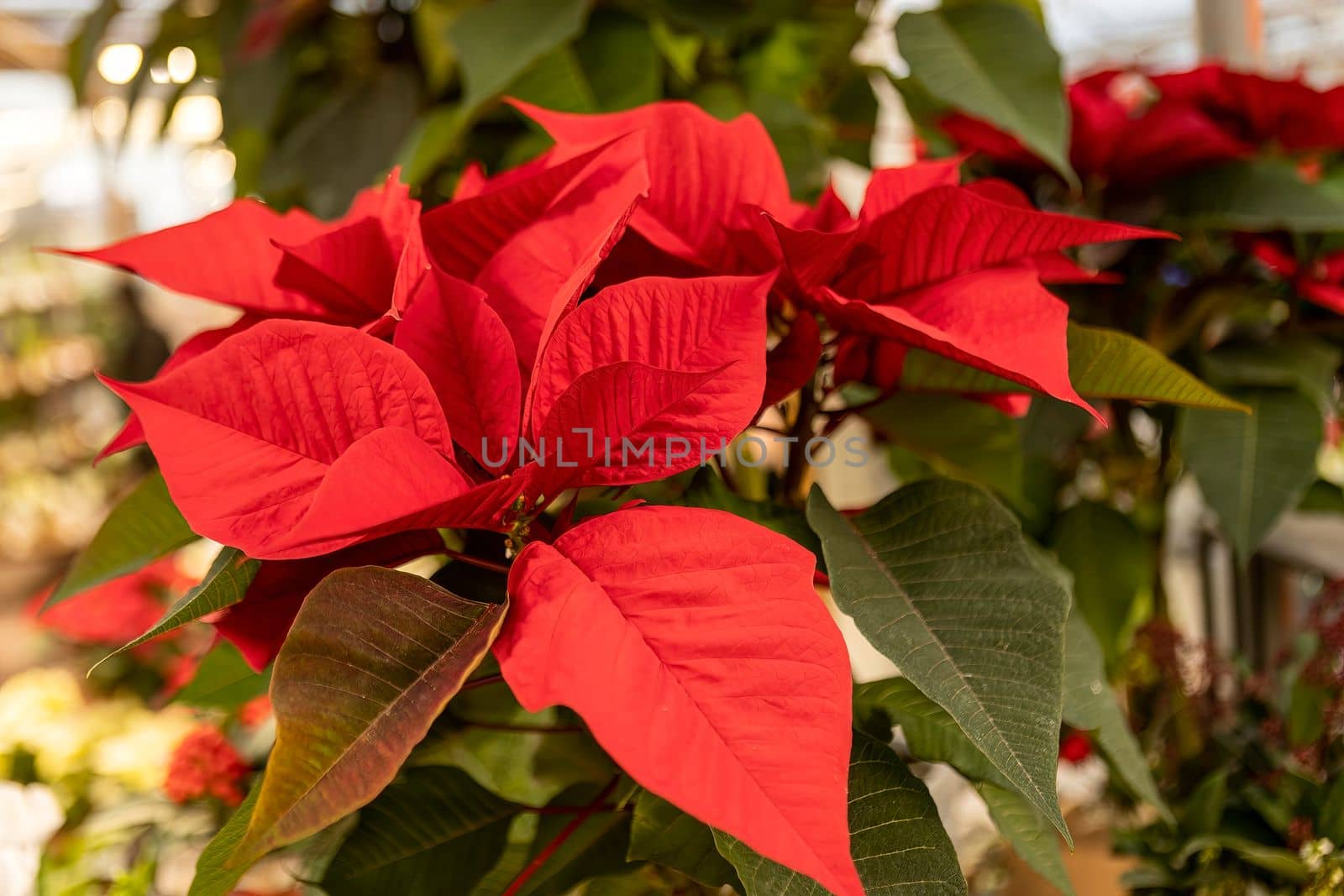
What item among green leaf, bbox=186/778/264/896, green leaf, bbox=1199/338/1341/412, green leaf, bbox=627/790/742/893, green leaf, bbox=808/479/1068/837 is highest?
green leaf, bbox=1199/338/1341/412

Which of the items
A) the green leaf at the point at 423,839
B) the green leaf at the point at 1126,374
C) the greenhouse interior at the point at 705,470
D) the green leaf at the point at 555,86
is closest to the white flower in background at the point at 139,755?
the greenhouse interior at the point at 705,470

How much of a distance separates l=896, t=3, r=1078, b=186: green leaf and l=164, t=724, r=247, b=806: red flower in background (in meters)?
0.50

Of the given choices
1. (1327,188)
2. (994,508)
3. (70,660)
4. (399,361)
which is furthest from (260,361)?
(70,660)

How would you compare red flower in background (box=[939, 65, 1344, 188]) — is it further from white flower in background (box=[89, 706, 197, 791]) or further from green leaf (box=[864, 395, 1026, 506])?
white flower in background (box=[89, 706, 197, 791])

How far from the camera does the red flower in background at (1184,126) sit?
51cm

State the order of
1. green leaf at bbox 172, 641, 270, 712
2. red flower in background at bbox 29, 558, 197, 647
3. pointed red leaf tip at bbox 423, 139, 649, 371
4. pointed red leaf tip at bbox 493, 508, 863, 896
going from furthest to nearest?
red flower in background at bbox 29, 558, 197, 647 → green leaf at bbox 172, 641, 270, 712 → pointed red leaf tip at bbox 423, 139, 649, 371 → pointed red leaf tip at bbox 493, 508, 863, 896

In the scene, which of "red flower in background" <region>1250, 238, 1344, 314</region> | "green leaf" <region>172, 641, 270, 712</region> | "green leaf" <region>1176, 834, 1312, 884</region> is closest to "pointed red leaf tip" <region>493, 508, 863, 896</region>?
"green leaf" <region>172, 641, 270, 712</region>

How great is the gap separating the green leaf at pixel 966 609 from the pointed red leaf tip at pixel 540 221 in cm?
11

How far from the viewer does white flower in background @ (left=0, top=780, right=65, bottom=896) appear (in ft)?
1.60

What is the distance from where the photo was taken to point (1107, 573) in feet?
2.02

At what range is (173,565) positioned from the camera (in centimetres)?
87

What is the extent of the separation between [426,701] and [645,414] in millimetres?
84

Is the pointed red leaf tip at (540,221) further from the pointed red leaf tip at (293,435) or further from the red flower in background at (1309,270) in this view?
the red flower in background at (1309,270)

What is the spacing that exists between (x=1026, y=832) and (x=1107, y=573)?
348 mm
